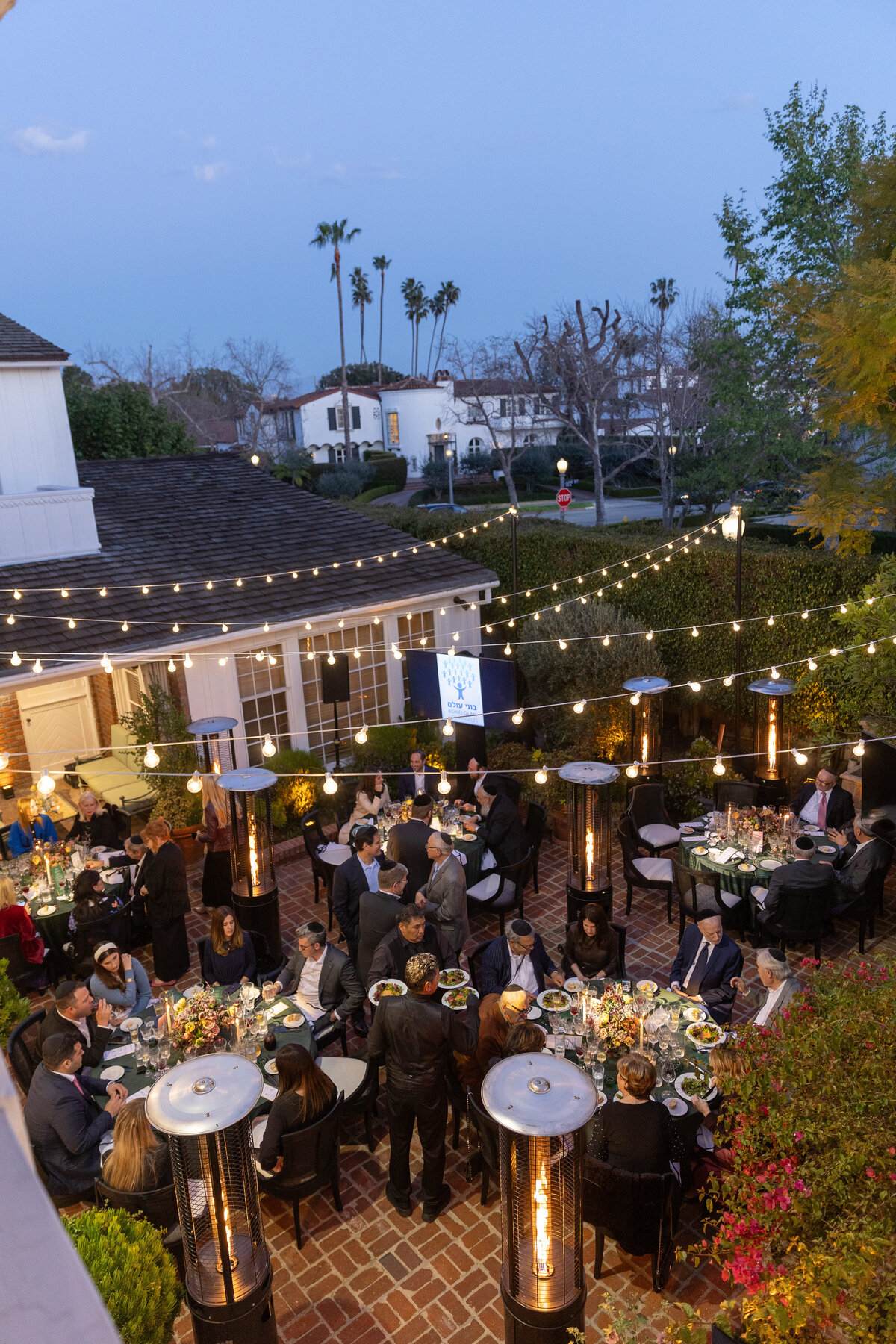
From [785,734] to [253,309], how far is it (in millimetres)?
177188

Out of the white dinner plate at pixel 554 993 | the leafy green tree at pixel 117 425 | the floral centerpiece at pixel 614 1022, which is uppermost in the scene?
the leafy green tree at pixel 117 425

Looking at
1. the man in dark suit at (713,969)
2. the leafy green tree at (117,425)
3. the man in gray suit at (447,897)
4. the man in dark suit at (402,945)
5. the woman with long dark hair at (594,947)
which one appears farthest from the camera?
the leafy green tree at (117,425)

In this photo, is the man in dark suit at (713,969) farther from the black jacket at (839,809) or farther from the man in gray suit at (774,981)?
the black jacket at (839,809)

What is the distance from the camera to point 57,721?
14750 millimetres

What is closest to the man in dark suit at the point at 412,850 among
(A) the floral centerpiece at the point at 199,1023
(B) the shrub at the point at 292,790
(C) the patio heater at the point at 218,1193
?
(A) the floral centerpiece at the point at 199,1023

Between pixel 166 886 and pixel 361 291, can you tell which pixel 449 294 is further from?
pixel 166 886

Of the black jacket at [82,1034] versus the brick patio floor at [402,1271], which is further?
the black jacket at [82,1034]

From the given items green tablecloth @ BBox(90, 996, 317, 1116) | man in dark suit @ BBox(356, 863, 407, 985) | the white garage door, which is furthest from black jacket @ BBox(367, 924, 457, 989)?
the white garage door

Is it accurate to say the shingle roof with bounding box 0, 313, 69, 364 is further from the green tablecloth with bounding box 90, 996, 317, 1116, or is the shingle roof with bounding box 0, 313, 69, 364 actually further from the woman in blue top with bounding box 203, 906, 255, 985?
the green tablecloth with bounding box 90, 996, 317, 1116

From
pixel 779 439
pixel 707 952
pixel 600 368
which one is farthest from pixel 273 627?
pixel 600 368

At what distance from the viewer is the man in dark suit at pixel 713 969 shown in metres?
7.03

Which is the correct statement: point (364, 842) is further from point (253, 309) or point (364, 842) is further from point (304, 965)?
point (253, 309)

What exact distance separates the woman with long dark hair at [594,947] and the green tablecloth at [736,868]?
164cm

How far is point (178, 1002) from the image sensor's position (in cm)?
661
